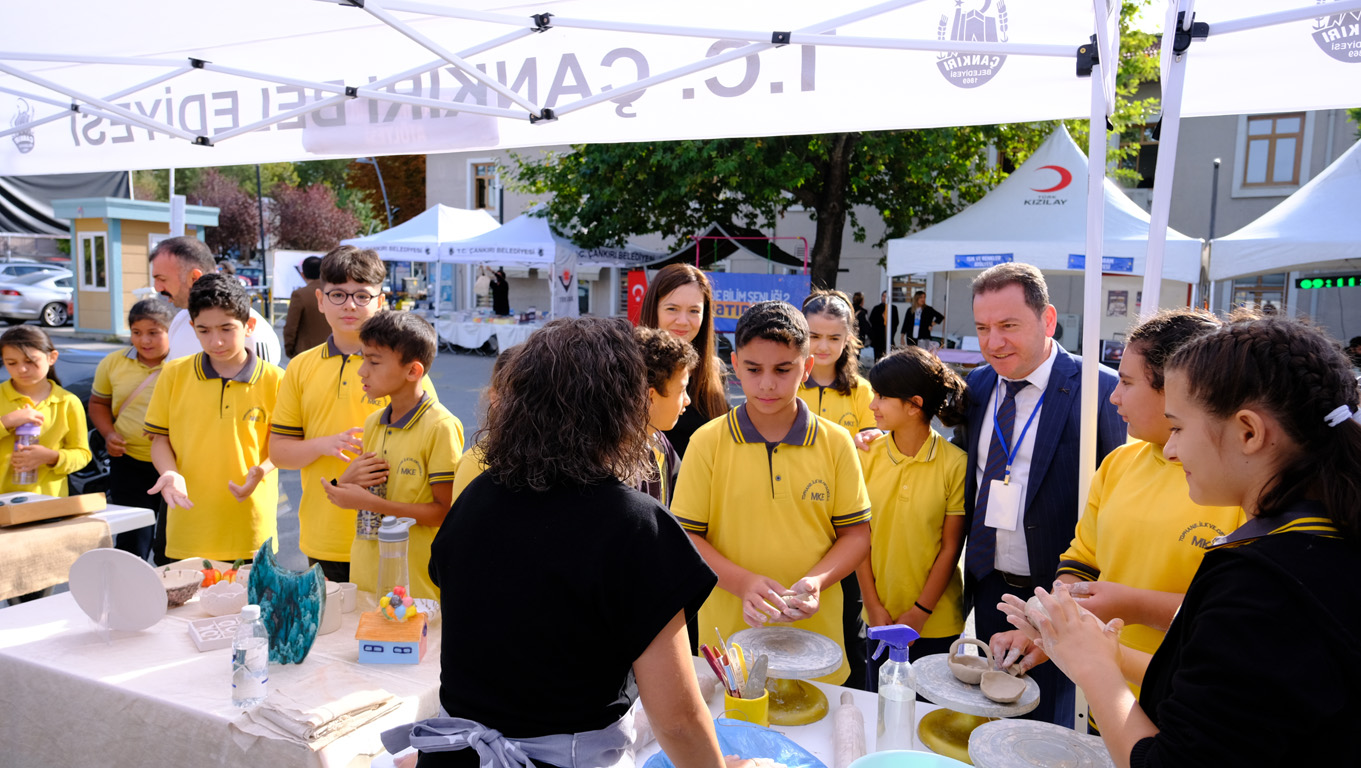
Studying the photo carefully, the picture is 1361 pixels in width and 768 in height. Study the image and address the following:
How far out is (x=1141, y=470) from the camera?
1941 millimetres

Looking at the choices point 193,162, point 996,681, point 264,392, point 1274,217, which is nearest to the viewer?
point 996,681

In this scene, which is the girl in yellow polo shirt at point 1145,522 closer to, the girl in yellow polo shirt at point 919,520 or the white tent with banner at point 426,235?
the girl in yellow polo shirt at point 919,520

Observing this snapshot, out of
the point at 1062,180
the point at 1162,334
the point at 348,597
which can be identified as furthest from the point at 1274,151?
the point at 348,597

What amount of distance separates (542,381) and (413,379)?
5.43 feet

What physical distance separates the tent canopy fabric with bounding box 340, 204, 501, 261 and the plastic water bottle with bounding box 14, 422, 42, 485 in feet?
45.4

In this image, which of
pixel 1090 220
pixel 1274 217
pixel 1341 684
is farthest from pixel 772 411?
pixel 1274 217

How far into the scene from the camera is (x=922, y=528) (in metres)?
2.71

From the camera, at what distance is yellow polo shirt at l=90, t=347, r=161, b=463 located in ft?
13.3

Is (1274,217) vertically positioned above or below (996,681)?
above

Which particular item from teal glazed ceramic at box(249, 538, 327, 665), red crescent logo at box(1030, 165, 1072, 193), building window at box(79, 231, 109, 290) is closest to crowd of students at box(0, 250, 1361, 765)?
teal glazed ceramic at box(249, 538, 327, 665)

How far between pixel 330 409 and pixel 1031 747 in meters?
2.62

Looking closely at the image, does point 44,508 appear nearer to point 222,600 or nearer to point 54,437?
point 54,437

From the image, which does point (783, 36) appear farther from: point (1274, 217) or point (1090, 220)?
point (1274, 217)

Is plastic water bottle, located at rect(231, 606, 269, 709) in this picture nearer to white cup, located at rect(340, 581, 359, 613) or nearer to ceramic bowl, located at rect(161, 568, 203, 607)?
white cup, located at rect(340, 581, 359, 613)
